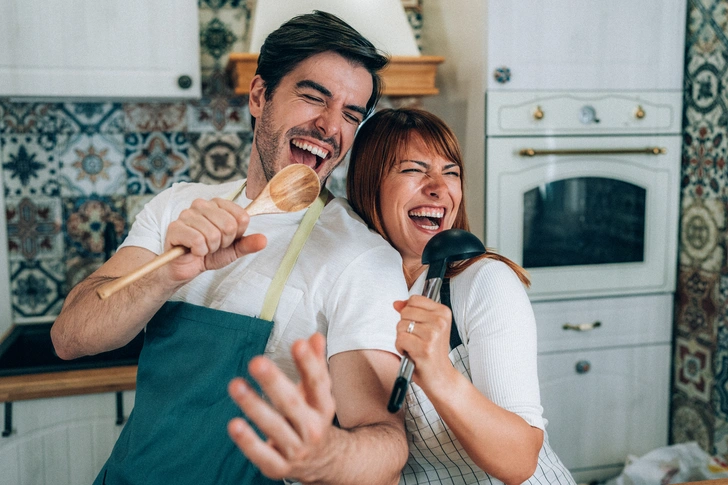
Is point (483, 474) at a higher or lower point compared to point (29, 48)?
lower

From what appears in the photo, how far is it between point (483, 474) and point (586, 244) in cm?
114

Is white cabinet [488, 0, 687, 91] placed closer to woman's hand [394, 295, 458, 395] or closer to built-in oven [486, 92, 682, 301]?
built-in oven [486, 92, 682, 301]

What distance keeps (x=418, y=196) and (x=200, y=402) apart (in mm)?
559

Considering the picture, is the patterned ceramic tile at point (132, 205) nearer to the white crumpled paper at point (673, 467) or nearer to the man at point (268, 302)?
the man at point (268, 302)

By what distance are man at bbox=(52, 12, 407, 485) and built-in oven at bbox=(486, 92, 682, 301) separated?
0.78m

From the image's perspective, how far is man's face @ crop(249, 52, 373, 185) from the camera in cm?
108

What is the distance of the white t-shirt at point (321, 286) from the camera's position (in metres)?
0.88

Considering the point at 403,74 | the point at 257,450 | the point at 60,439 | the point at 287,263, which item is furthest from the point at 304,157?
the point at 60,439

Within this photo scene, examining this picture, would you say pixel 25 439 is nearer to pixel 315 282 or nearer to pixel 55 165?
pixel 55 165

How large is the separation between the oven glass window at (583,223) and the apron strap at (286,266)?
106 cm

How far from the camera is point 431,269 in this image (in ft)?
3.05

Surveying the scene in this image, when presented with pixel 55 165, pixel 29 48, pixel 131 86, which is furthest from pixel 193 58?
pixel 55 165

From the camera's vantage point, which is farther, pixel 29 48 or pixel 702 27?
pixel 702 27

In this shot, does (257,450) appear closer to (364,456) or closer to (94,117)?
(364,456)
